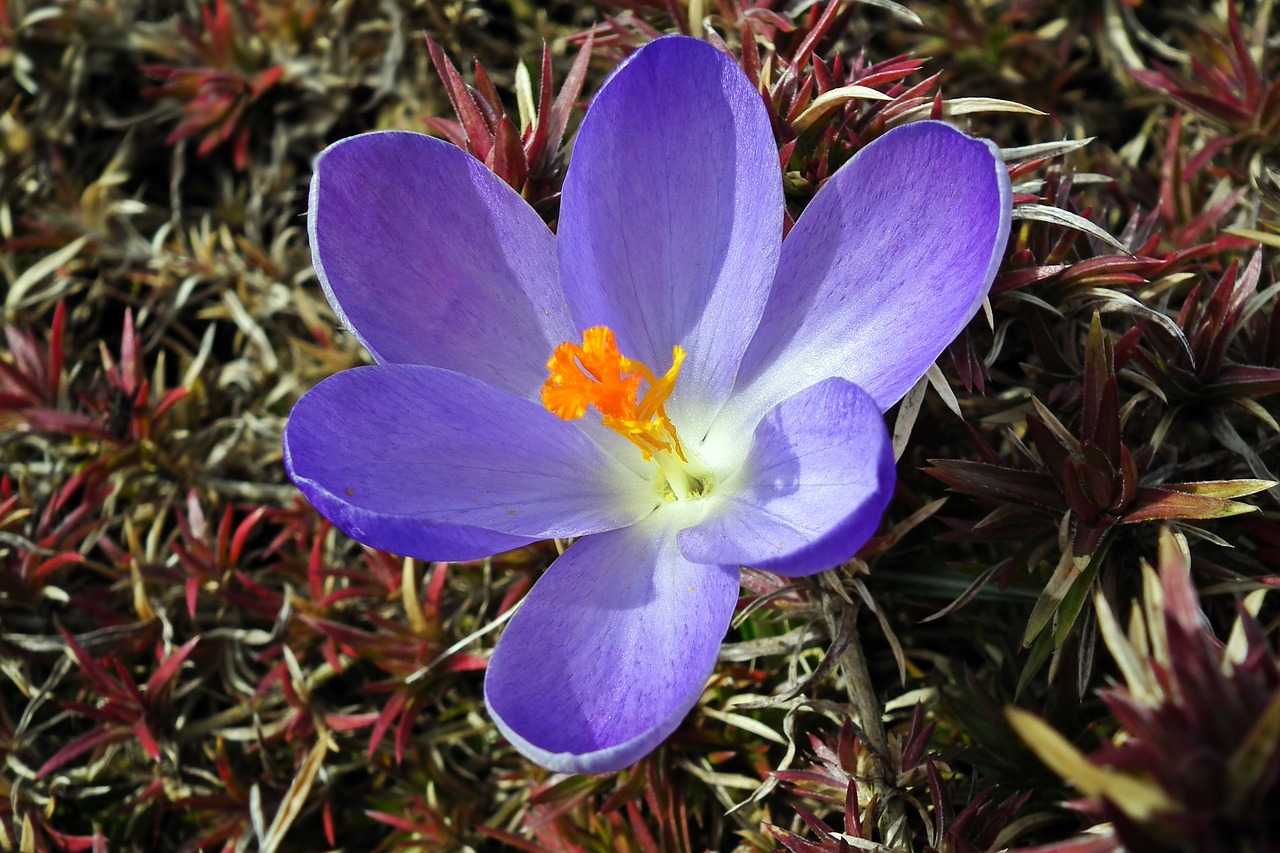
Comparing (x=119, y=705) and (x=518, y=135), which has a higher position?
Result: (x=518, y=135)

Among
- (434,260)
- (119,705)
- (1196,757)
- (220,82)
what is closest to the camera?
(1196,757)

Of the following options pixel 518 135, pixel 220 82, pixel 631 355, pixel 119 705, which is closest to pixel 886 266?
pixel 631 355

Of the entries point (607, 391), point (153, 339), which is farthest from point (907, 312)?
point (153, 339)

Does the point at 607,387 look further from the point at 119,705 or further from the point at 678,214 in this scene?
the point at 119,705

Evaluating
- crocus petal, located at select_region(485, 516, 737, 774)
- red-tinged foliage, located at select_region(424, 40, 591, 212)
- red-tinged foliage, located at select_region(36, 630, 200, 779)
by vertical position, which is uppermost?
red-tinged foliage, located at select_region(424, 40, 591, 212)

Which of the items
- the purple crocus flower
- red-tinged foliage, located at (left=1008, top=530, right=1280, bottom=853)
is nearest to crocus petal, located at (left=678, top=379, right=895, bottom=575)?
the purple crocus flower

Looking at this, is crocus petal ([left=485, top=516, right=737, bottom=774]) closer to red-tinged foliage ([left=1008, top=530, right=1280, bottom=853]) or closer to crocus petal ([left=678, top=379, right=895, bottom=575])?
crocus petal ([left=678, top=379, right=895, bottom=575])

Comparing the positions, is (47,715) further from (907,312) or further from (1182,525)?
(1182,525)
